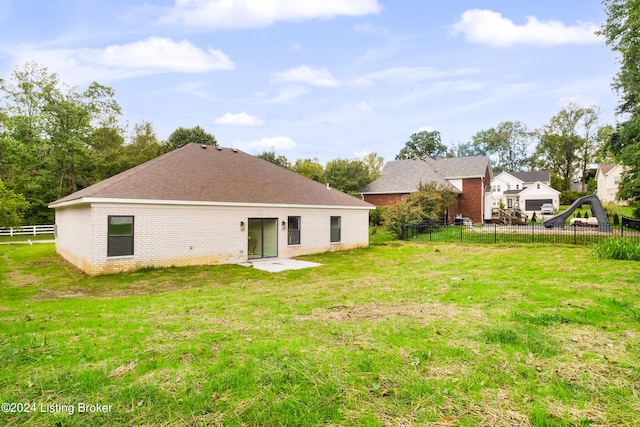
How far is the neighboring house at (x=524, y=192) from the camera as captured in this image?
137ft

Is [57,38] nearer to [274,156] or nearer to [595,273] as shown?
[595,273]

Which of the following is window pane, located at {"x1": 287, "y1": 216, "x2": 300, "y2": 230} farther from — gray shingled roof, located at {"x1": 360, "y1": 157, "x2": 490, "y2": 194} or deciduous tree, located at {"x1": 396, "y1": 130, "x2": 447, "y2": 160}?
deciduous tree, located at {"x1": 396, "y1": 130, "x2": 447, "y2": 160}

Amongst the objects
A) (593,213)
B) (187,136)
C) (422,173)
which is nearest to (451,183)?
(422,173)

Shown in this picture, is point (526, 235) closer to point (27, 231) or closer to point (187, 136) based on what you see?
point (187, 136)

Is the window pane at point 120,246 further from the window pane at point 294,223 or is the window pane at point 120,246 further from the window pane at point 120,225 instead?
the window pane at point 294,223

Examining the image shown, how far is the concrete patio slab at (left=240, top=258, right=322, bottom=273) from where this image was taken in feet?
43.7

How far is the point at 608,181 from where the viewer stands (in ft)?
163

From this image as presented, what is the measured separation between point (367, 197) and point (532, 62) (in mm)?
19142

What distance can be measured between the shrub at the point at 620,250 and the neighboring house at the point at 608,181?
150 ft

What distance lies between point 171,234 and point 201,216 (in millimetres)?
1323

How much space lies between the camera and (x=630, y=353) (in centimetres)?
396

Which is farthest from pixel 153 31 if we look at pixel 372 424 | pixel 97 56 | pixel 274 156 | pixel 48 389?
pixel 274 156

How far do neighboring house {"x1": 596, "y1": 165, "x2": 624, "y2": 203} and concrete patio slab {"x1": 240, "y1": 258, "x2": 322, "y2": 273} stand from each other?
51.6m

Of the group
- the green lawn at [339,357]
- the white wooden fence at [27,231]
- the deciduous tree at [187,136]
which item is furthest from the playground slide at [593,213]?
the white wooden fence at [27,231]
